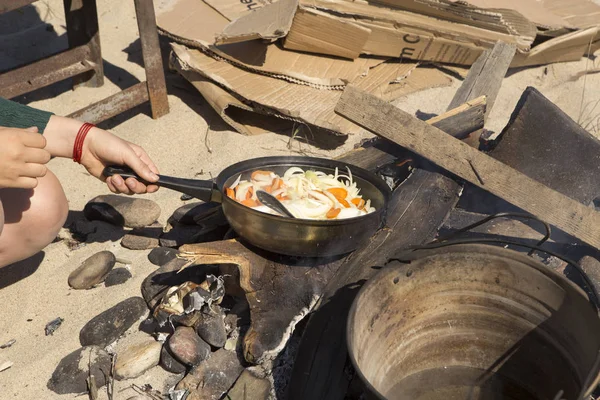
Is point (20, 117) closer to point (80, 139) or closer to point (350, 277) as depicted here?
point (80, 139)

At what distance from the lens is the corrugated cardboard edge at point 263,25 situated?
4.59 m

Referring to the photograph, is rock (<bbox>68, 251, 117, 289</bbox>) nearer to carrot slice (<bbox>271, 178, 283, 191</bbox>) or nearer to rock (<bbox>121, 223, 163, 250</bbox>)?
rock (<bbox>121, 223, 163, 250</bbox>)

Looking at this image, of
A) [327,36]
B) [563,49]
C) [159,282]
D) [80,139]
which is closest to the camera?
[80,139]

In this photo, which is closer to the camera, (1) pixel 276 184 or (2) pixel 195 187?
(2) pixel 195 187

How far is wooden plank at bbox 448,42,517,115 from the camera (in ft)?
14.5

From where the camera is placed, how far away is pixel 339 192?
3070 mm

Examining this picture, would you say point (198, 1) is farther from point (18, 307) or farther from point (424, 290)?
point (424, 290)

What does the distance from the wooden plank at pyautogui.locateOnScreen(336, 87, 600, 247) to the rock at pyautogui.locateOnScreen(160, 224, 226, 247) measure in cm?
96

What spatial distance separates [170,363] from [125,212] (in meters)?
1.29

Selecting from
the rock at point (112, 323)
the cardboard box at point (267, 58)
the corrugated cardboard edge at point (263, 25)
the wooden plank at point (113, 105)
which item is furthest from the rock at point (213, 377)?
the cardboard box at point (267, 58)

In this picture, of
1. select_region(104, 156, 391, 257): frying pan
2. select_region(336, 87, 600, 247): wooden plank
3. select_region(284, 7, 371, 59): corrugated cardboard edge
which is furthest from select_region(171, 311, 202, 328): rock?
select_region(284, 7, 371, 59): corrugated cardboard edge

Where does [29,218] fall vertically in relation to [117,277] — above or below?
above

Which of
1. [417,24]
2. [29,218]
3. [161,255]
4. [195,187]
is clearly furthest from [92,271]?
[417,24]

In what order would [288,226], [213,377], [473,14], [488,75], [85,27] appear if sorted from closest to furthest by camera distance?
1. [288,226]
2. [213,377]
3. [488,75]
4. [85,27]
5. [473,14]
